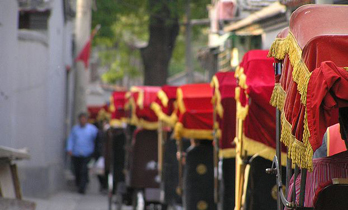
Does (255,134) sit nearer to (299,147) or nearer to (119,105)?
(299,147)

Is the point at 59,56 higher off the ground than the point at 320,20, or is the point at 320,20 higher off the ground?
the point at 320,20

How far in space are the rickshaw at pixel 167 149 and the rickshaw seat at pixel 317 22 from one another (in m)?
7.57

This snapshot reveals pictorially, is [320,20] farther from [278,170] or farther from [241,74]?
[241,74]

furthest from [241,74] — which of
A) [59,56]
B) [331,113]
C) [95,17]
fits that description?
[95,17]

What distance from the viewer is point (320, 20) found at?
19.0 ft

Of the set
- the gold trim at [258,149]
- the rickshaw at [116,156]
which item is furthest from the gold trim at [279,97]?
the rickshaw at [116,156]

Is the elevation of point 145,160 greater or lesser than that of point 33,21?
lesser

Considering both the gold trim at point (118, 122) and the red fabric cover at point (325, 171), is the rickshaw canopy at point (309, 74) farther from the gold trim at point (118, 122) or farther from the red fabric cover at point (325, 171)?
the gold trim at point (118, 122)

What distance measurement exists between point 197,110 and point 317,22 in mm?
6171

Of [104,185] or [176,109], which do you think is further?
[104,185]

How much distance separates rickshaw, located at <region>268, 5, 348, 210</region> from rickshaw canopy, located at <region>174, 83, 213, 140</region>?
538 cm

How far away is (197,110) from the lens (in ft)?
39.0

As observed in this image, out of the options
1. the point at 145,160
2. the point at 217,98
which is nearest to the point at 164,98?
the point at 145,160

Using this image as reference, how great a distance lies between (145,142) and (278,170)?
9184 mm
